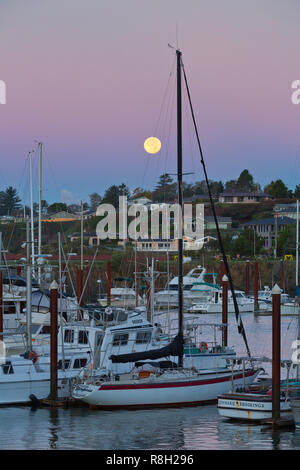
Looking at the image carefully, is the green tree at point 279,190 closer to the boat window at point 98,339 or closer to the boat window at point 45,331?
the boat window at point 45,331

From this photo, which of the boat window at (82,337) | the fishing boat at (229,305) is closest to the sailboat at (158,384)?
the boat window at (82,337)

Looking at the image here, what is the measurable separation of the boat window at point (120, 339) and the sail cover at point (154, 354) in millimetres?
1934

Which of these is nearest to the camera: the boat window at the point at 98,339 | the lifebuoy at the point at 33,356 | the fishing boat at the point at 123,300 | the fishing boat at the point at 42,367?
the fishing boat at the point at 42,367

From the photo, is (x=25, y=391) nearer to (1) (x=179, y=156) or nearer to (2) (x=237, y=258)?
(1) (x=179, y=156)

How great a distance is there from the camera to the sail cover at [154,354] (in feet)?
99.2

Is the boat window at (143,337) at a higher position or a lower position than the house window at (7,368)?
higher

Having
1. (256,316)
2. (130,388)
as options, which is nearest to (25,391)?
(130,388)

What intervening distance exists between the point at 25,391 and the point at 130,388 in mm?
4170

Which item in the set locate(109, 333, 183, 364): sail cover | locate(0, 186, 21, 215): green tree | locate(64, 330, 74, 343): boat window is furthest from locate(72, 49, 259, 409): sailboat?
locate(0, 186, 21, 215): green tree

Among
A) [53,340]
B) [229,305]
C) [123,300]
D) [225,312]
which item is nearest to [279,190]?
[229,305]

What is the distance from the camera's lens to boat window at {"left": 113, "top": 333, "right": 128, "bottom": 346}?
32469 millimetres

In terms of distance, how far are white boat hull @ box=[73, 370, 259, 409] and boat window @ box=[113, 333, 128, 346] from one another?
10.2 ft

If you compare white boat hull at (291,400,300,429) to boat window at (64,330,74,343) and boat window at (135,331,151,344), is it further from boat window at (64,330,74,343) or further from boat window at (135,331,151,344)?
boat window at (64,330,74,343)

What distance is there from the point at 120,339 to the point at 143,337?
1.26 meters
